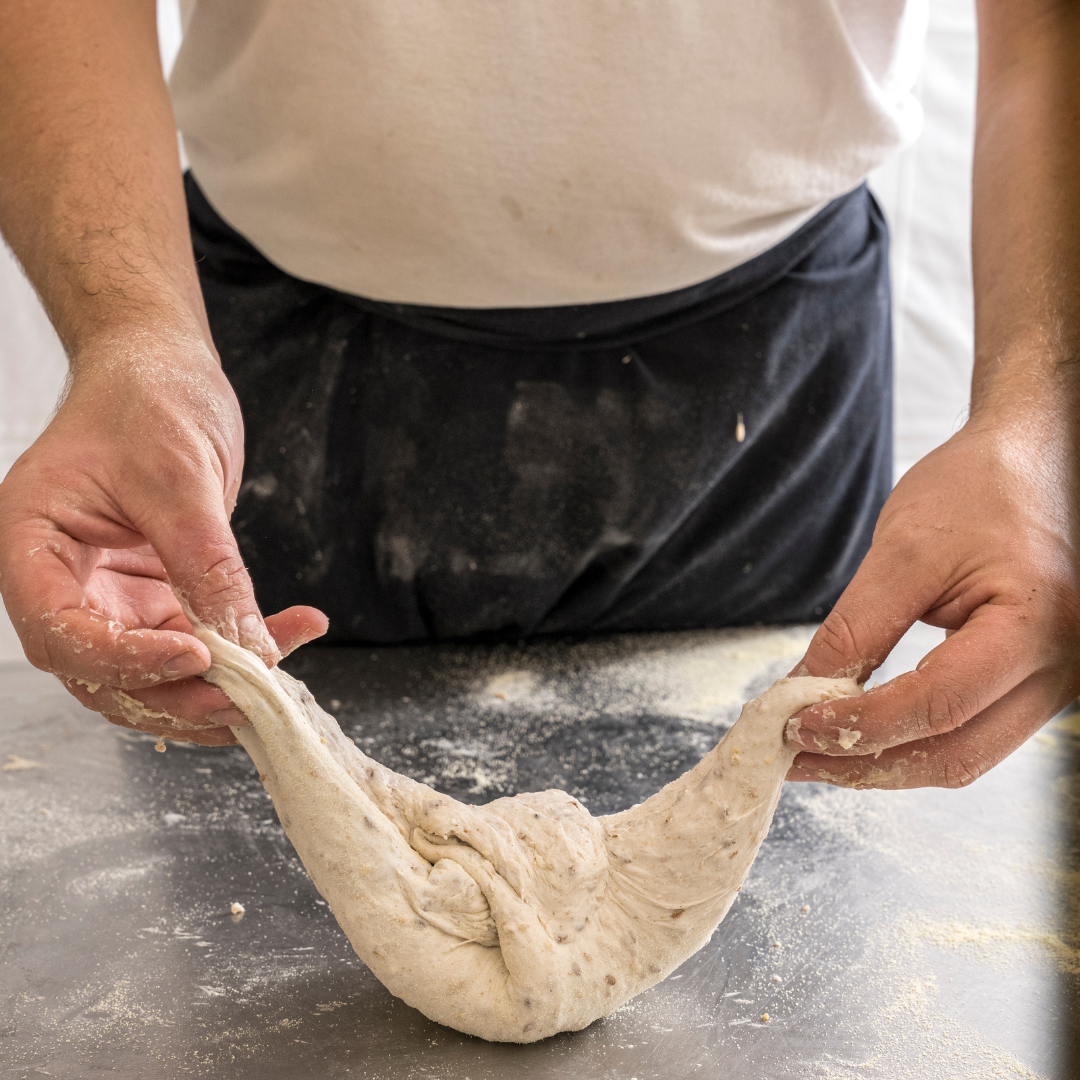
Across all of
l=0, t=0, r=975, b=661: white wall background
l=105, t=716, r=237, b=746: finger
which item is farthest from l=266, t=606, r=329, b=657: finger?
l=0, t=0, r=975, b=661: white wall background

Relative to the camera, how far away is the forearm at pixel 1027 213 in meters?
1.12

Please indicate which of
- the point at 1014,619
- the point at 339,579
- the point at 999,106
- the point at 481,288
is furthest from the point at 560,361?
the point at 1014,619

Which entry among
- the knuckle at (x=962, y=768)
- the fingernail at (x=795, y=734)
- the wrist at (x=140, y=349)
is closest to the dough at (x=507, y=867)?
the fingernail at (x=795, y=734)

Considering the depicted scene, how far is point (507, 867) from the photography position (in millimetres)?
1039

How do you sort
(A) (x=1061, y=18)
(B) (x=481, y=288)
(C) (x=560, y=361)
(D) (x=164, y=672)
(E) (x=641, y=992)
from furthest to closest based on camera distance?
(C) (x=560, y=361), (B) (x=481, y=288), (A) (x=1061, y=18), (E) (x=641, y=992), (D) (x=164, y=672)

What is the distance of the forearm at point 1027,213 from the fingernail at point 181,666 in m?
0.85

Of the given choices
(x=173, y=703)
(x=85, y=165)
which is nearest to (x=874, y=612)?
(x=173, y=703)

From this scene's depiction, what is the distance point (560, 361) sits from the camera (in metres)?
1.74

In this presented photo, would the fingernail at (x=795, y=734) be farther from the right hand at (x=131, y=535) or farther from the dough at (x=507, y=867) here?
the right hand at (x=131, y=535)

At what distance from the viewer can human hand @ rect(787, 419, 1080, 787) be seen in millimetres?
919

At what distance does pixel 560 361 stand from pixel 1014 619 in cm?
99

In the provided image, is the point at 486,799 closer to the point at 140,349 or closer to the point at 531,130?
the point at 140,349

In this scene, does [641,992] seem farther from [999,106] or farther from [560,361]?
[999,106]

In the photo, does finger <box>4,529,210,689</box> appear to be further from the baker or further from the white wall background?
the white wall background
